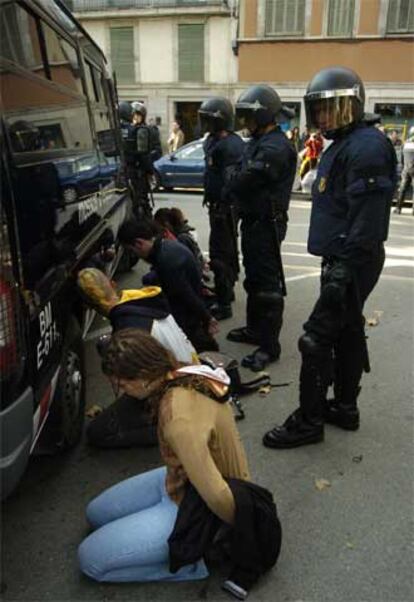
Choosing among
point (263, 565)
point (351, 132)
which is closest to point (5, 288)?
point (263, 565)

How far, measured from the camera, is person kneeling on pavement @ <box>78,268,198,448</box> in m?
2.91

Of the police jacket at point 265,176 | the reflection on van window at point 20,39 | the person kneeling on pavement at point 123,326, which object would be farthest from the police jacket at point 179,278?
the reflection on van window at point 20,39

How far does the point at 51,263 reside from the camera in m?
2.33

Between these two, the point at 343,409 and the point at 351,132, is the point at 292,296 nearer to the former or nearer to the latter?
the point at 343,409

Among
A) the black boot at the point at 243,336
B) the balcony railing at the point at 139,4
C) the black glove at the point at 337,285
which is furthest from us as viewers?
the balcony railing at the point at 139,4

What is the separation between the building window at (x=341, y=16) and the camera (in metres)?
21.1

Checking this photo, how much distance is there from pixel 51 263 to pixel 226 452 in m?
1.01

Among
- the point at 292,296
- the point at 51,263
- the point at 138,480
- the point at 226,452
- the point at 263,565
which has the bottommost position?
the point at 292,296

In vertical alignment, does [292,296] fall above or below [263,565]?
below

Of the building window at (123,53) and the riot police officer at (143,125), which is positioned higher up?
the building window at (123,53)

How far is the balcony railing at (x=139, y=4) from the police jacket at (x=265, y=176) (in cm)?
2141

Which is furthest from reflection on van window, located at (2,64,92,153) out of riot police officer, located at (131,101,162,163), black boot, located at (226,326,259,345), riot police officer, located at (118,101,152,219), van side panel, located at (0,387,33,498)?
riot police officer, located at (131,101,162,163)

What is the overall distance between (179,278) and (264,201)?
2.67 feet

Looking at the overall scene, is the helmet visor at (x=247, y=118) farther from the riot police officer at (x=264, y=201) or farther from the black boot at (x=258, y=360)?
the black boot at (x=258, y=360)
